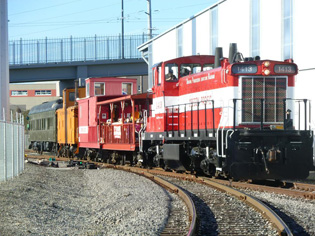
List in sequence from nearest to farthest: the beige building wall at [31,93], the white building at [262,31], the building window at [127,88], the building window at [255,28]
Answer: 1. the white building at [262,31]
2. the building window at [255,28]
3. the building window at [127,88]
4. the beige building wall at [31,93]

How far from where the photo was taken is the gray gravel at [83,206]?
8.02 meters

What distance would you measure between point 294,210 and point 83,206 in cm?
415

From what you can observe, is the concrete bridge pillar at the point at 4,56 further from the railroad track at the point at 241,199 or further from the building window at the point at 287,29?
the building window at the point at 287,29

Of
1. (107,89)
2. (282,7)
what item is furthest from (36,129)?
(282,7)

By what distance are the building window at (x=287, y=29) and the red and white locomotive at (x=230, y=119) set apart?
22.3 ft

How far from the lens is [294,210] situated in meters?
9.53

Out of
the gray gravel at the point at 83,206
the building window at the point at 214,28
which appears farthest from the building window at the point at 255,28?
the gray gravel at the point at 83,206

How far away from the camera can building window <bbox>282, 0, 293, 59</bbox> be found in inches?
845

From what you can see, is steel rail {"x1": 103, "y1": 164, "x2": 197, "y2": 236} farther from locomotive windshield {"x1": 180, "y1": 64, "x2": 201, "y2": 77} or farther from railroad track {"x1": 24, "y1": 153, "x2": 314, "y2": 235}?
locomotive windshield {"x1": 180, "y1": 64, "x2": 201, "y2": 77}

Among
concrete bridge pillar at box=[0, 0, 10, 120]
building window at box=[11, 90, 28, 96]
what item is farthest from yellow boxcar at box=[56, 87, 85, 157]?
building window at box=[11, 90, 28, 96]

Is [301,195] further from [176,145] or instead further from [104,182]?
[104,182]

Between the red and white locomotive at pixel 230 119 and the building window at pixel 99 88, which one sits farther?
the building window at pixel 99 88

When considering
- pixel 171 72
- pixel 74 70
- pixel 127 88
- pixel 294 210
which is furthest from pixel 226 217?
pixel 74 70

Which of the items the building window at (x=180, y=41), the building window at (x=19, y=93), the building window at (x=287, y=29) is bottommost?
the building window at (x=287, y=29)
